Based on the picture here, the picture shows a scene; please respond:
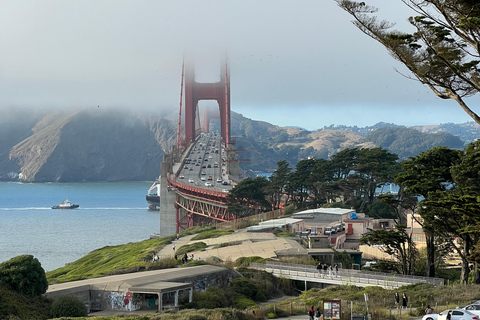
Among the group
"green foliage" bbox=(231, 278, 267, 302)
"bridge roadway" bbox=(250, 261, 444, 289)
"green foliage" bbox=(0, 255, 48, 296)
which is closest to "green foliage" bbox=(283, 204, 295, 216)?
"bridge roadway" bbox=(250, 261, 444, 289)

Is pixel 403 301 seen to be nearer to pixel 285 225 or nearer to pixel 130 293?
pixel 130 293

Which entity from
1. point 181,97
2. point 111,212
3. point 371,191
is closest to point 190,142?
point 181,97

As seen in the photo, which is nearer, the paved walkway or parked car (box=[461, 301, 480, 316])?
parked car (box=[461, 301, 480, 316])

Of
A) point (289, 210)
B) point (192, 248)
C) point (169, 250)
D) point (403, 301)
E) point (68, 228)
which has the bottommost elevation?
point (68, 228)

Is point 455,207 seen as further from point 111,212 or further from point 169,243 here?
point 111,212

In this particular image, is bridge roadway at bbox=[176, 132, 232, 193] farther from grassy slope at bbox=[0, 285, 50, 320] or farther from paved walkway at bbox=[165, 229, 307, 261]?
grassy slope at bbox=[0, 285, 50, 320]

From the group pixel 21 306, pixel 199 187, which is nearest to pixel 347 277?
pixel 21 306

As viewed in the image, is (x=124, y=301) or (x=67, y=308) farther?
(x=124, y=301)
